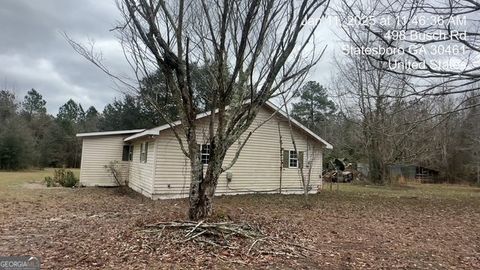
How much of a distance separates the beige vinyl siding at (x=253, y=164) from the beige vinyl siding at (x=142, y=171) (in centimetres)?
45

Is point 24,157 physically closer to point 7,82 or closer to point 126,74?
point 7,82

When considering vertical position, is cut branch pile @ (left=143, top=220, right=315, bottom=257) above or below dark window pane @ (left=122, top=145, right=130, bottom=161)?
below

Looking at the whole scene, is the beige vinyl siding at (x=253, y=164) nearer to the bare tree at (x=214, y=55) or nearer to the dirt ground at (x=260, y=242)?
the dirt ground at (x=260, y=242)

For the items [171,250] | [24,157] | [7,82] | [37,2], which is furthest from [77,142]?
[171,250]

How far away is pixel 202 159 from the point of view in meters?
11.3

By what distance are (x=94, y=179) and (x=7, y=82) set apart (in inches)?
1062

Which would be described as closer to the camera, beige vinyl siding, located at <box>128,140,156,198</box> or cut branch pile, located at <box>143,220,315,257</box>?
cut branch pile, located at <box>143,220,315,257</box>

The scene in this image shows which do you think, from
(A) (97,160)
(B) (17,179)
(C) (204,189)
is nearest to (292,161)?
(A) (97,160)

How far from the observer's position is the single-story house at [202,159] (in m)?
12.4

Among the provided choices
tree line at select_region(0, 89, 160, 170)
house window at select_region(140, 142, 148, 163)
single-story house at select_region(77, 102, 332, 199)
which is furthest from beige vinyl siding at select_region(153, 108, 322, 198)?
tree line at select_region(0, 89, 160, 170)

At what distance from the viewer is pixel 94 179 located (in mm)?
16719

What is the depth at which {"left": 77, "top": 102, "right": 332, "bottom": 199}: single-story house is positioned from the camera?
12.4m

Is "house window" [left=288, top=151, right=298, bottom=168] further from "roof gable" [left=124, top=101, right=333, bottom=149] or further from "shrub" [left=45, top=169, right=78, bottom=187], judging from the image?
"shrub" [left=45, top=169, right=78, bottom=187]

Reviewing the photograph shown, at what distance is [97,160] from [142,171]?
4266 millimetres
